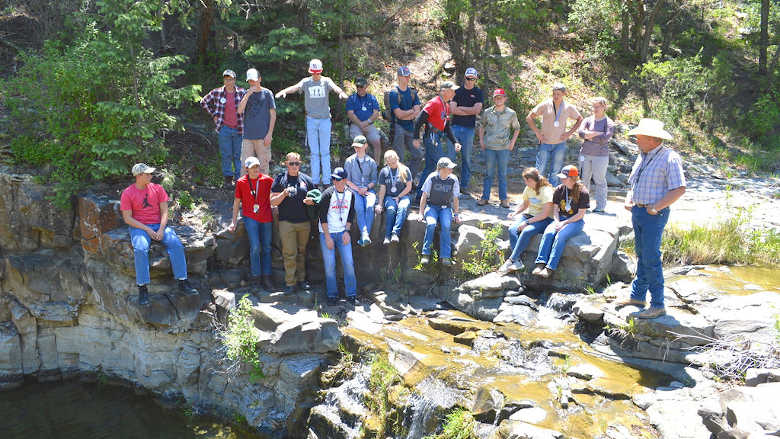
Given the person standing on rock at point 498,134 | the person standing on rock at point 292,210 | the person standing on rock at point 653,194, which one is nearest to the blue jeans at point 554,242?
the person standing on rock at point 653,194

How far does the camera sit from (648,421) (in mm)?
6352

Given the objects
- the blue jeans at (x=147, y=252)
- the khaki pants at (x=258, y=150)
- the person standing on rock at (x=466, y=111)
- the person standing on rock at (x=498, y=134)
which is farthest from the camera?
the person standing on rock at (x=466, y=111)

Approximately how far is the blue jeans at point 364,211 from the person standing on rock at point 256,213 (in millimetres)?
1444

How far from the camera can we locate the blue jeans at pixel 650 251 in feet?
24.1

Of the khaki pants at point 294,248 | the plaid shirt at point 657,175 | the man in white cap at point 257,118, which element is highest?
the man in white cap at point 257,118

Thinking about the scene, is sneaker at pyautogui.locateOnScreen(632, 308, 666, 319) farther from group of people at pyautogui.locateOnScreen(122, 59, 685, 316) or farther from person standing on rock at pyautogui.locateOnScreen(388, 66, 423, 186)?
person standing on rock at pyautogui.locateOnScreen(388, 66, 423, 186)

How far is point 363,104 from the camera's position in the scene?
10.7 metres

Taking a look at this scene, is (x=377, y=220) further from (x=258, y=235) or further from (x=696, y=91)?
(x=696, y=91)

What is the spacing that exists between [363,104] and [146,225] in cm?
437

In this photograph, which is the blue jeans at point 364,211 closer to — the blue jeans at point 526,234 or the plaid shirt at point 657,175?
the blue jeans at point 526,234

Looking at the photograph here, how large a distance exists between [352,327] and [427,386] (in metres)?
2.06

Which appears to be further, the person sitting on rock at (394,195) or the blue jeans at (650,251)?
the person sitting on rock at (394,195)

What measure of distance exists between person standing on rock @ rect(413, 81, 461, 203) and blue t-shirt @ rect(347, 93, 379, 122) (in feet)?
2.97

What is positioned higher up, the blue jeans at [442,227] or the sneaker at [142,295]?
the blue jeans at [442,227]
